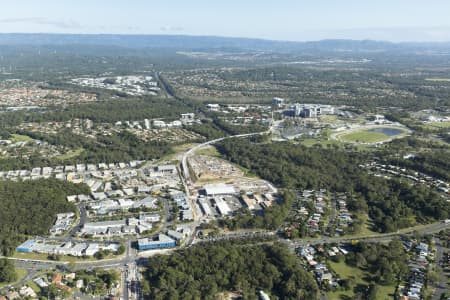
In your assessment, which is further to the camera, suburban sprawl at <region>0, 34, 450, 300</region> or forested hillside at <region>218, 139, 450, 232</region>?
forested hillside at <region>218, 139, 450, 232</region>

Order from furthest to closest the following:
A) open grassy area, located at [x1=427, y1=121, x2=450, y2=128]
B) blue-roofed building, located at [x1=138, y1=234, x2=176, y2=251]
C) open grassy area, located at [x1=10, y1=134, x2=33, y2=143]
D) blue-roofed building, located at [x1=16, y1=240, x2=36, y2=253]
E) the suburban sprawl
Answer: open grassy area, located at [x1=427, y1=121, x2=450, y2=128]
open grassy area, located at [x1=10, y1=134, x2=33, y2=143]
blue-roofed building, located at [x1=138, y1=234, x2=176, y2=251]
blue-roofed building, located at [x1=16, y1=240, x2=36, y2=253]
the suburban sprawl

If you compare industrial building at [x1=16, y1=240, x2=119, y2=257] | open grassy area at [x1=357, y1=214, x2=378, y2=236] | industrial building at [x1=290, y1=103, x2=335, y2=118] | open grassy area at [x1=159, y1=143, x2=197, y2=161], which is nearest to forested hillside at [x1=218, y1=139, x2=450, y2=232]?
open grassy area at [x1=357, y1=214, x2=378, y2=236]

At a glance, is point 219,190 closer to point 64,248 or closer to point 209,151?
point 209,151

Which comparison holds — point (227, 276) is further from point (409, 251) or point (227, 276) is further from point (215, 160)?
point (215, 160)

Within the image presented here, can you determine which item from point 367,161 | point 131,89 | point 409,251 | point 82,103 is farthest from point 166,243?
point 131,89

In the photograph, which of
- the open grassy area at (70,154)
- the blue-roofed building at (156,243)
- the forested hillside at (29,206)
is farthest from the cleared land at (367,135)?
the forested hillside at (29,206)

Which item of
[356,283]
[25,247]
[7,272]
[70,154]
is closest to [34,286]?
[7,272]

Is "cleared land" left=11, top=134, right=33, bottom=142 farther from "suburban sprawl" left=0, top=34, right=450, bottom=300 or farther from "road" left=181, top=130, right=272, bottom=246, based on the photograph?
"road" left=181, top=130, right=272, bottom=246
